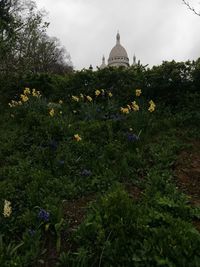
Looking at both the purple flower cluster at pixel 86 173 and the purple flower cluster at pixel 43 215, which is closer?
the purple flower cluster at pixel 43 215

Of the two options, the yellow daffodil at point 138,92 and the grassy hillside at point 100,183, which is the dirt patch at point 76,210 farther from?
the yellow daffodil at point 138,92

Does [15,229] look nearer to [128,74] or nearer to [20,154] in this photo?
[20,154]

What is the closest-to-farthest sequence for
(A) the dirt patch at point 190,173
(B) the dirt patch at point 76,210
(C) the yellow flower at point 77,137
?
(B) the dirt patch at point 76,210 → (A) the dirt patch at point 190,173 → (C) the yellow flower at point 77,137

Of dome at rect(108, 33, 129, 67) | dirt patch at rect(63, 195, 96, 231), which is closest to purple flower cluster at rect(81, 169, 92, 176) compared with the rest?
dirt patch at rect(63, 195, 96, 231)

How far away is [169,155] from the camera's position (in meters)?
5.77

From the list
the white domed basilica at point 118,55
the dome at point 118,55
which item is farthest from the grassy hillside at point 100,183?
the white domed basilica at point 118,55

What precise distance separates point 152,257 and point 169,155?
251 cm

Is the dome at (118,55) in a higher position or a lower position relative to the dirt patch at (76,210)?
higher

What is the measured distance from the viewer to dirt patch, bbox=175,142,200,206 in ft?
15.8

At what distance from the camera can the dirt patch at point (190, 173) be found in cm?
480

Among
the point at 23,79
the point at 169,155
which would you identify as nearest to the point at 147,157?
the point at 169,155

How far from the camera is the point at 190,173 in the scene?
5.28 meters

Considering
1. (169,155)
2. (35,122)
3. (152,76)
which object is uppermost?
(152,76)

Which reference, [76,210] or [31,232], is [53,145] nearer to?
[76,210]
